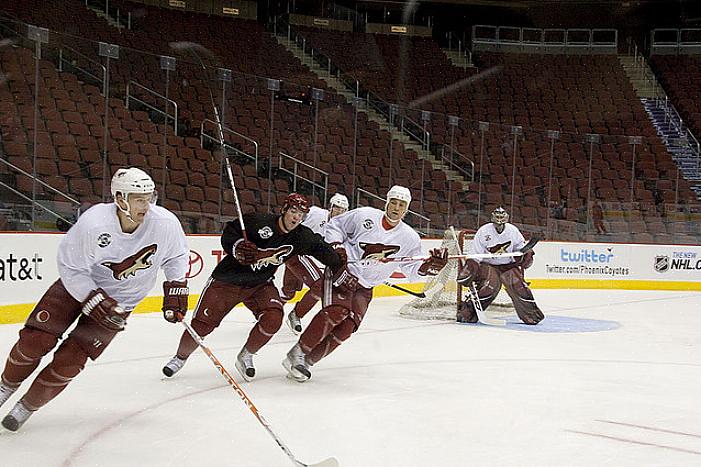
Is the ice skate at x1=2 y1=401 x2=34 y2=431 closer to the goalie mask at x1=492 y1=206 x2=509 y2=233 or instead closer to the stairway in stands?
the goalie mask at x1=492 y1=206 x2=509 y2=233

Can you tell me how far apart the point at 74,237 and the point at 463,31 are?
1440cm

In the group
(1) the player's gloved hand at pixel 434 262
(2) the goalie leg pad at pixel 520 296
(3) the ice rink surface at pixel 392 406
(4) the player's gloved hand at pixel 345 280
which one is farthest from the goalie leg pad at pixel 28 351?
(2) the goalie leg pad at pixel 520 296

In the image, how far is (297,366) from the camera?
457cm

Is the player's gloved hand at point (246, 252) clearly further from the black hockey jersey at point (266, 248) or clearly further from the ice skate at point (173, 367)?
the ice skate at point (173, 367)

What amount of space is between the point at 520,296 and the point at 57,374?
5.11 m

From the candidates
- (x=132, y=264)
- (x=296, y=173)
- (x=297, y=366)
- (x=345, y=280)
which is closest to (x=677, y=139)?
(x=296, y=173)

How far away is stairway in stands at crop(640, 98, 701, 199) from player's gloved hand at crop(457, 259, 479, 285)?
608 centimetres

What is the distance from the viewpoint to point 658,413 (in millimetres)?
4047

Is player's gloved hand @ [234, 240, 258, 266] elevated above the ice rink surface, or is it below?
above

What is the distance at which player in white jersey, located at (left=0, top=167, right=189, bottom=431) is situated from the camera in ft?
10.4

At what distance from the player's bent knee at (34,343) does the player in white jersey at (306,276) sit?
2.61 m

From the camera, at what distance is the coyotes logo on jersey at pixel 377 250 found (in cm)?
489

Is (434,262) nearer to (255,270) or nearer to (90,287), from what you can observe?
(255,270)

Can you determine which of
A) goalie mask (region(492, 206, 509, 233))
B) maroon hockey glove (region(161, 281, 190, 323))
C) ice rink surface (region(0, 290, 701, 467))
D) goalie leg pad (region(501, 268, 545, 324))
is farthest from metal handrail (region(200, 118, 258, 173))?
maroon hockey glove (region(161, 281, 190, 323))
